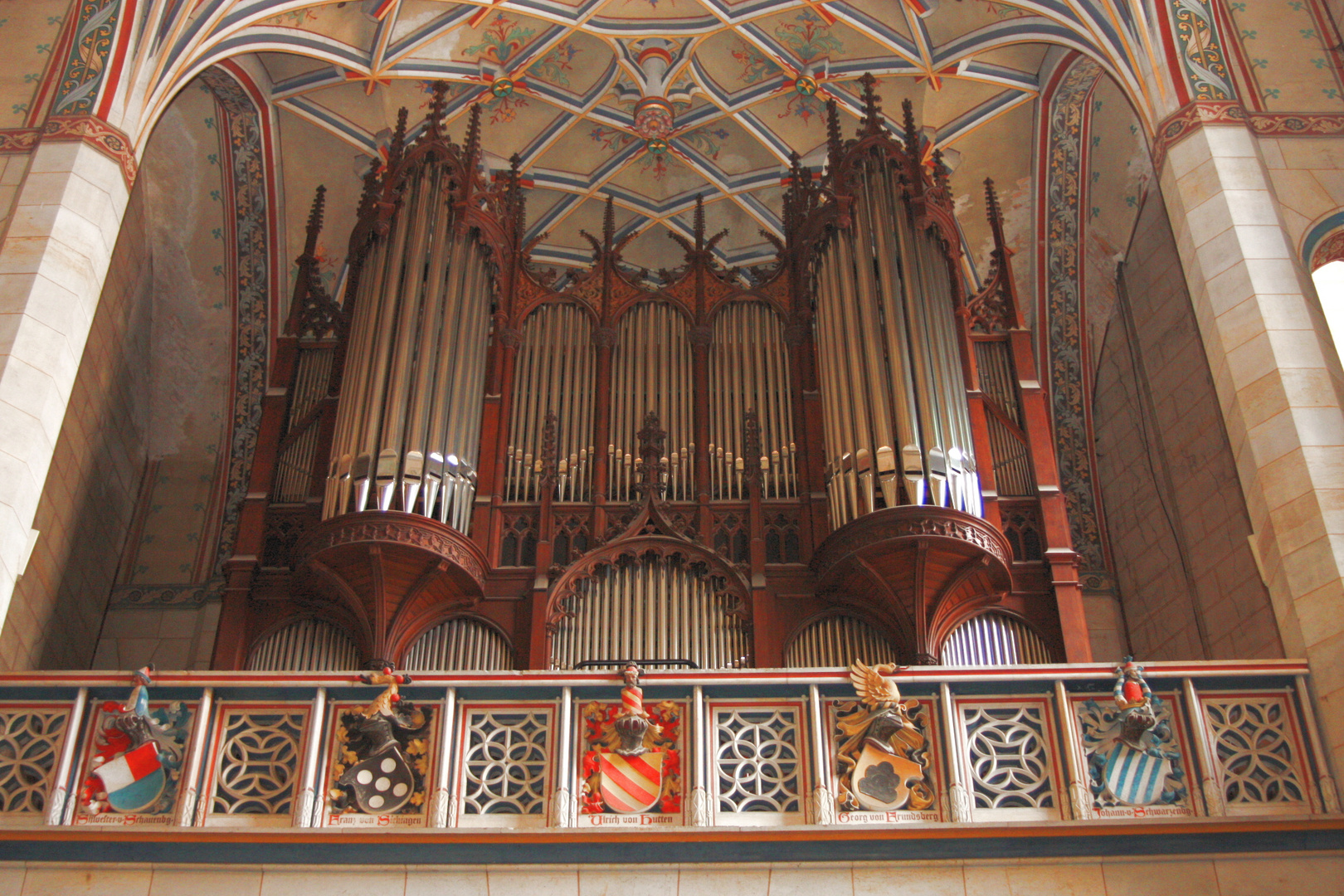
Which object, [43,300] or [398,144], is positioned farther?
[398,144]

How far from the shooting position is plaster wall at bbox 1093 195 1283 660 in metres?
11.9

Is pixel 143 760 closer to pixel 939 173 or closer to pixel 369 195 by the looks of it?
pixel 369 195

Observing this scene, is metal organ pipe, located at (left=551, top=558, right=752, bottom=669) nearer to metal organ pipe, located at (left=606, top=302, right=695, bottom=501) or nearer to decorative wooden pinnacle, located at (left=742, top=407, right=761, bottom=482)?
metal organ pipe, located at (left=606, top=302, right=695, bottom=501)

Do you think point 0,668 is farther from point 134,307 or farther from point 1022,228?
point 1022,228

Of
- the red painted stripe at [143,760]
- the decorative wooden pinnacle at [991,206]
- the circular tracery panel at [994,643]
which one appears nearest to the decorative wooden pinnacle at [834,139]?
the decorative wooden pinnacle at [991,206]

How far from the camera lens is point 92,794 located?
8484 mm

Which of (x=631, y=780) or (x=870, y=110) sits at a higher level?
(x=870, y=110)

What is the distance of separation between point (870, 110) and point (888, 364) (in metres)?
3.20

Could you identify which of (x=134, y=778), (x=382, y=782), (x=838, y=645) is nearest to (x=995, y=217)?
(x=838, y=645)

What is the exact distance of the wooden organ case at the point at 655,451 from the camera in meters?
11.1

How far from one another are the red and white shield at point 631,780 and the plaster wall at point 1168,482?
5.07 metres

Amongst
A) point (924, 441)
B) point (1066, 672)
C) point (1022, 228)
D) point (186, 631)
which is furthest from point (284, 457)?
point (1022, 228)

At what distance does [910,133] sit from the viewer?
13648mm

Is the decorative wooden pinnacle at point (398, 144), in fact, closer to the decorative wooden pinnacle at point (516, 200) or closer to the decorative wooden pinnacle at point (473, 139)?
the decorative wooden pinnacle at point (473, 139)
